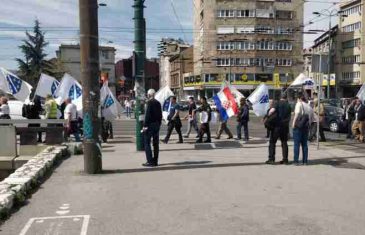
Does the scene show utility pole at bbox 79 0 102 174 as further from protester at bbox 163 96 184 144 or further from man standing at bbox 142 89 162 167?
protester at bbox 163 96 184 144

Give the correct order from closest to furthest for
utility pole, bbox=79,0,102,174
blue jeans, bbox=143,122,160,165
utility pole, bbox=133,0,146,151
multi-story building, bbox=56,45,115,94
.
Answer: utility pole, bbox=79,0,102,174
blue jeans, bbox=143,122,160,165
utility pole, bbox=133,0,146,151
multi-story building, bbox=56,45,115,94

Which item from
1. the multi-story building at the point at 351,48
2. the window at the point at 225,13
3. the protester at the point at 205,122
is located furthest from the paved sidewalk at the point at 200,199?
the window at the point at 225,13

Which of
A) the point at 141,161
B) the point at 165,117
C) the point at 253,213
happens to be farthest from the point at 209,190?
the point at 165,117

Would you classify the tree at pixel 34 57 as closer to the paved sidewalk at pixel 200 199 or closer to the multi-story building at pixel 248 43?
the multi-story building at pixel 248 43

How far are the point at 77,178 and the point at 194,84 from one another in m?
87.9

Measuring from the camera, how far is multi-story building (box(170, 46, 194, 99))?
110150mm

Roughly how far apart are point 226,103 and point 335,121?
304 inches

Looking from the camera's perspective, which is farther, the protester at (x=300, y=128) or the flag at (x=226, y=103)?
the flag at (x=226, y=103)

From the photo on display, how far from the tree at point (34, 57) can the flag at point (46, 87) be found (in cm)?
5350

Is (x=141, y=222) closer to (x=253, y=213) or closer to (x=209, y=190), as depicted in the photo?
(x=253, y=213)

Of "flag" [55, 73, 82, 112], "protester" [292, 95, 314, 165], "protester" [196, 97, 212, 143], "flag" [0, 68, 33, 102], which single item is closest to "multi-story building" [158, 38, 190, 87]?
"flag" [55, 73, 82, 112]

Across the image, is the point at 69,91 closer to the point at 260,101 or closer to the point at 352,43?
the point at 260,101

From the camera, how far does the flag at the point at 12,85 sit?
1730 cm

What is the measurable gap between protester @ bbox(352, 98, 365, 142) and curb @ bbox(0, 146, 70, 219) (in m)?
11.2
